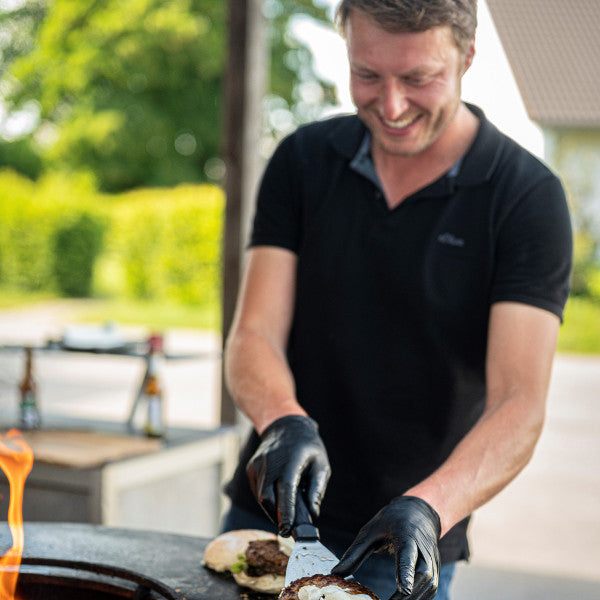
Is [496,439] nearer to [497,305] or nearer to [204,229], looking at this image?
[497,305]

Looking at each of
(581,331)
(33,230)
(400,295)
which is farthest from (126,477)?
(33,230)

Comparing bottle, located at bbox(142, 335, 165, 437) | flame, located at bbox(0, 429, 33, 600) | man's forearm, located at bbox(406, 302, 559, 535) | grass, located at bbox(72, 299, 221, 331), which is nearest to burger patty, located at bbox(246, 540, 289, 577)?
man's forearm, located at bbox(406, 302, 559, 535)

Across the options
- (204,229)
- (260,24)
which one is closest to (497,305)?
(260,24)

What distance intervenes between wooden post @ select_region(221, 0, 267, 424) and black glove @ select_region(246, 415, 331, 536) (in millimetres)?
2512

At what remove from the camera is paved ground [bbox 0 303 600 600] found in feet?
12.6

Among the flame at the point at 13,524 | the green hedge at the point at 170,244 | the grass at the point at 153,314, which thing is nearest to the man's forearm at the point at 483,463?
the flame at the point at 13,524

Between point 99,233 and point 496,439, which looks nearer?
point 496,439

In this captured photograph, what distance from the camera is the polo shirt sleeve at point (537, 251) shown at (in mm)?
1562

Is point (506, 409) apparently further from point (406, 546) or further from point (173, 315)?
point (173, 315)

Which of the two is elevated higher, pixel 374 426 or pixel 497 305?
pixel 497 305

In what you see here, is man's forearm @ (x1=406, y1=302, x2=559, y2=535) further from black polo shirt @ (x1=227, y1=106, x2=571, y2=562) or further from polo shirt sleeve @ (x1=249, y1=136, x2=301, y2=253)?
polo shirt sleeve @ (x1=249, y1=136, x2=301, y2=253)

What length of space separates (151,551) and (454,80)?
38.1 inches

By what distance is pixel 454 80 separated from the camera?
5.07 feet

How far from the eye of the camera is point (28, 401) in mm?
3414
